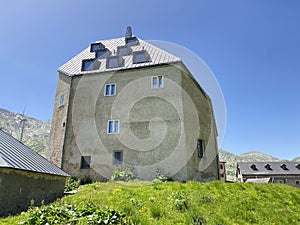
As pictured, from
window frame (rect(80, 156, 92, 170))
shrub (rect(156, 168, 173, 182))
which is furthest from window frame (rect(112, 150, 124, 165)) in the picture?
shrub (rect(156, 168, 173, 182))

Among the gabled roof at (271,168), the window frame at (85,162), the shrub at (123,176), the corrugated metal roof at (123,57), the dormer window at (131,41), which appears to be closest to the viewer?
the shrub at (123,176)

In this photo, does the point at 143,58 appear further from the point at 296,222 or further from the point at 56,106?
the point at 296,222

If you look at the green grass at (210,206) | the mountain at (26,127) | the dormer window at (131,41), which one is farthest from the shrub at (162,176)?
the mountain at (26,127)

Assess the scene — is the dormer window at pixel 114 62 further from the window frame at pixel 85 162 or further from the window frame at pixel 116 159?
the window frame at pixel 85 162

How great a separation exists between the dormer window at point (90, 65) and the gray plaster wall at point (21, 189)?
16.3 meters

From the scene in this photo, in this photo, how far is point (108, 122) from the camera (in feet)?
73.9

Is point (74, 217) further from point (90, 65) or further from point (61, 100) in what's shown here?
point (90, 65)

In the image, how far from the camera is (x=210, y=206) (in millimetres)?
8617

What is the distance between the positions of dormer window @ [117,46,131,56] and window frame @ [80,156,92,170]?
12.6 m

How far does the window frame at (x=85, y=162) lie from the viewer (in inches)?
858

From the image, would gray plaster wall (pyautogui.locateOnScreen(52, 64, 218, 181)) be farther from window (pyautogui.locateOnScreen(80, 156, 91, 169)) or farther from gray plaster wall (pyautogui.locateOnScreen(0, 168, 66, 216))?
gray plaster wall (pyautogui.locateOnScreen(0, 168, 66, 216))

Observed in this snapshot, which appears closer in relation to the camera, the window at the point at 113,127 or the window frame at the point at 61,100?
the window at the point at 113,127

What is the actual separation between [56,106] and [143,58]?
38.2 feet

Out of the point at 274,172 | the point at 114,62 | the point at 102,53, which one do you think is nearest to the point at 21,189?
the point at 114,62
